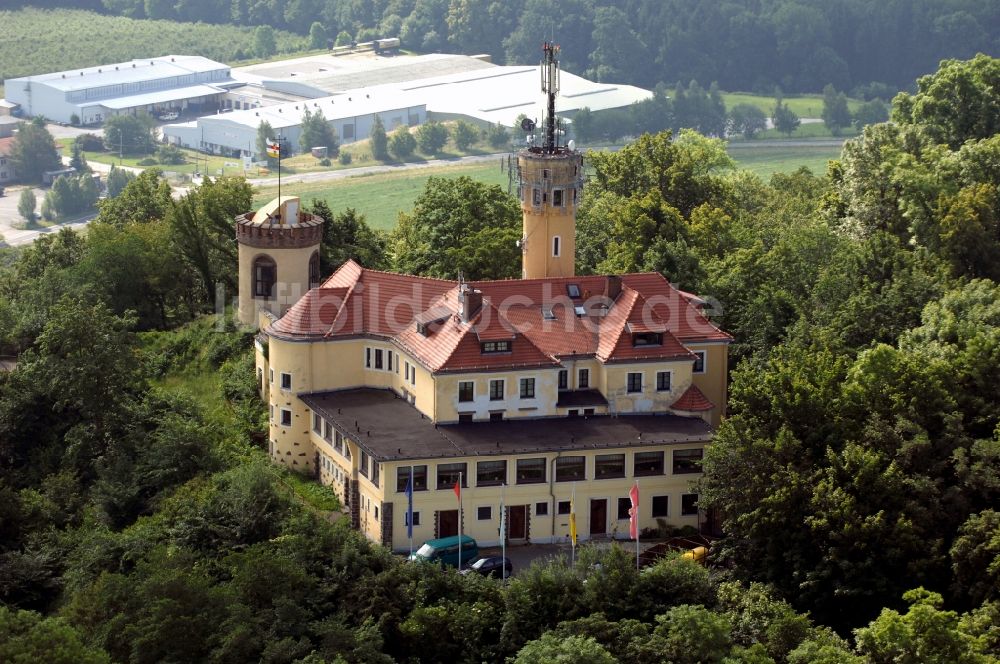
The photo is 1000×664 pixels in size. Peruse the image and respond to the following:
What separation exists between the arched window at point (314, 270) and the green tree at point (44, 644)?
32.3 meters

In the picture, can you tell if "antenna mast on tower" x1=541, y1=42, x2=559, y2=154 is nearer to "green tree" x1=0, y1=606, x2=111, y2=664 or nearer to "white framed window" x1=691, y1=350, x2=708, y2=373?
"white framed window" x1=691, y1=350, x2=708, y2=373

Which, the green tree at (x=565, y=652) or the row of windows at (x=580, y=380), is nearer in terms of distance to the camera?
the green tree at (x=565, y=652)

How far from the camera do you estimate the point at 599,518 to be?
82.0 meters

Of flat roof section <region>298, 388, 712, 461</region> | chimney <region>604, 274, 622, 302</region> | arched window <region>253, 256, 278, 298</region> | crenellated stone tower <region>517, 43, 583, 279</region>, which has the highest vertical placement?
crenellated stone tower <region>517, 43, 583, 279</region>

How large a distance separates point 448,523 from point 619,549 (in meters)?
8.93

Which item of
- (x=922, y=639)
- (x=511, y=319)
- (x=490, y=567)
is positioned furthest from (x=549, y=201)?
(x=922, y=639)

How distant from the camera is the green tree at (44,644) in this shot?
6812 cm

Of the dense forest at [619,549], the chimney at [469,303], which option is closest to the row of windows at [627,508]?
the dense forest at [619,549]

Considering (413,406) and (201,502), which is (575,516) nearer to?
(413,406)

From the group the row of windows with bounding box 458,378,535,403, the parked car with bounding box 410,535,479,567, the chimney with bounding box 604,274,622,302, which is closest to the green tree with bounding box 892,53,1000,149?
the chimney with bounding box 604,274,622,302

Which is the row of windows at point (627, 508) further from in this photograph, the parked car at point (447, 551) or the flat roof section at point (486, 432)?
the flat roof section at point (486, 432)

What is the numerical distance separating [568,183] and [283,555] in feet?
86.9

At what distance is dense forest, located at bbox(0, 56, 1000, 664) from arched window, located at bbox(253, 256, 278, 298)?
145 inches

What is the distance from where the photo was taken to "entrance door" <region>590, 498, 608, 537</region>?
81750 millimetres
